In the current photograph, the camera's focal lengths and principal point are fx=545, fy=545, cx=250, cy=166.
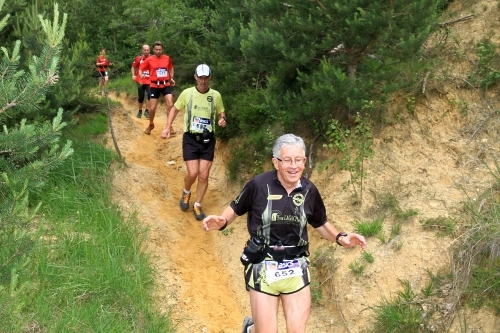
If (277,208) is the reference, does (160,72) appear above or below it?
below

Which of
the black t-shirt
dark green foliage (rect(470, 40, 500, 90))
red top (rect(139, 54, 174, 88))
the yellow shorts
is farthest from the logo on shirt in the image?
red top (rect(139, 54, 174, 88))

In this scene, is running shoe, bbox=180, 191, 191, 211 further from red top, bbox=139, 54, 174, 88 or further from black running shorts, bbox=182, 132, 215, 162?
red top, bbox=139, 54, 174, 88

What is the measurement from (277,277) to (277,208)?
1.77 ft

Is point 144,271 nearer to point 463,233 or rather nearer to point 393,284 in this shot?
point 393,284

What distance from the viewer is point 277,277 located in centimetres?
427

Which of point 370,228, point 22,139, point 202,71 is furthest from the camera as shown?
point 202,71

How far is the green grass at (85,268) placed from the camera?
204 inches

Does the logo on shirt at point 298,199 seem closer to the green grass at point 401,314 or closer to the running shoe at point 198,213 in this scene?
the green grass at point 401,314

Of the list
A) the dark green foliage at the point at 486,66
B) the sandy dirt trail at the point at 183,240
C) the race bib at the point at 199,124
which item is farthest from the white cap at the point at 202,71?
the dark green foliage at the point at 486,66

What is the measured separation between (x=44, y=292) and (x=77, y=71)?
15.0 ft

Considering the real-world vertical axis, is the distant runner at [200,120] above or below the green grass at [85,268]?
above

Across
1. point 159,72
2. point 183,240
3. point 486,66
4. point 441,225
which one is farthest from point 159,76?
point 441,225

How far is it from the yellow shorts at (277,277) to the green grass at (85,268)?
5.56 feet

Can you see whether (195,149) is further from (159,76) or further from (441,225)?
(441,225)
